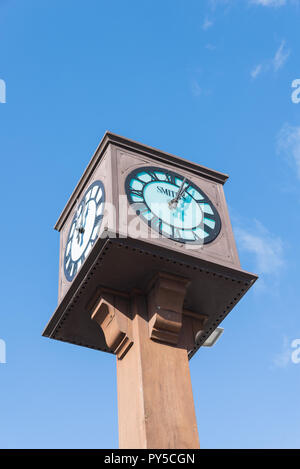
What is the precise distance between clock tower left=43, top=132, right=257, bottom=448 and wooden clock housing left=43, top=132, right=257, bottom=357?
11mm

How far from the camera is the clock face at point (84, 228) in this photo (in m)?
6.88

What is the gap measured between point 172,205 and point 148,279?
0.97m

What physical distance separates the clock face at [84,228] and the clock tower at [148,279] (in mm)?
16

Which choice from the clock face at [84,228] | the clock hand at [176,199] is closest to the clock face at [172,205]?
the clock hand at [176,199]

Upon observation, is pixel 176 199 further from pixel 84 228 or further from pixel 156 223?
pixel 84 228

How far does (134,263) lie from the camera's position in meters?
6.42

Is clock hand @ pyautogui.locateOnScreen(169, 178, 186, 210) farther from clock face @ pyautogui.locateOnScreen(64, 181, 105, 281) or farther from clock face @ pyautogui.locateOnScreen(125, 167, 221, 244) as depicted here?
clock face @ pyautogui.locateOnScreen(64, 181, 105, 281)

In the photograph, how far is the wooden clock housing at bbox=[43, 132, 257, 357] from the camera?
6363 millimetres

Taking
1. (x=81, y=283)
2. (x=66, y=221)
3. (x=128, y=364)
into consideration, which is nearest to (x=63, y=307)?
(x=81, y=283)

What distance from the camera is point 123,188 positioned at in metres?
6.90

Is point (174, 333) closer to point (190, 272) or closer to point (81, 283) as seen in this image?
point (190, 272)

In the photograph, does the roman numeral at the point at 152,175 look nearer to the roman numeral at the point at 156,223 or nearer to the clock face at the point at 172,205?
the clock face at the point at 172,205

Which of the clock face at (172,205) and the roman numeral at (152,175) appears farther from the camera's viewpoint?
the roman numeral at (152,175)
